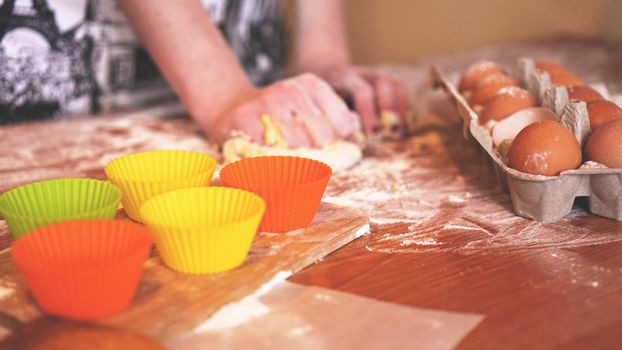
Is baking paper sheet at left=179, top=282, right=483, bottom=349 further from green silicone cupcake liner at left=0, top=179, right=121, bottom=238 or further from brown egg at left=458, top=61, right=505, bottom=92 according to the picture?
brown egg at left=458, top=61, right=505, bottom=92

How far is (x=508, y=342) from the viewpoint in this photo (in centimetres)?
51

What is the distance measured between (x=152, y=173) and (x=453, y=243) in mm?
384

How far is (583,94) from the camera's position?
87cm

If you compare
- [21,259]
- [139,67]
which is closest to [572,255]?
[21,259]

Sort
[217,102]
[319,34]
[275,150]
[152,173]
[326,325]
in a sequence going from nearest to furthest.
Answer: [326,325] → [152,173] → [275,150] → [217,102] → [319,34]

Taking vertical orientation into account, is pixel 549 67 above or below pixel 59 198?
above

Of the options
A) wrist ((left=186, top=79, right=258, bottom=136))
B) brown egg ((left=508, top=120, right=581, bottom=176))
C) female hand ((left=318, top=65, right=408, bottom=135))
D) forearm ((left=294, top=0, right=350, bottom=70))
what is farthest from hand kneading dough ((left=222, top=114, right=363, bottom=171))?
forearm ((left=294, top=0, right=350, bottom=70))

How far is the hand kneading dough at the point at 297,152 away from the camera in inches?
37.8

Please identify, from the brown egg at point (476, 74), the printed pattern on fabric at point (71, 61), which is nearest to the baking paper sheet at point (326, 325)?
the brown egg at point (476, 74)

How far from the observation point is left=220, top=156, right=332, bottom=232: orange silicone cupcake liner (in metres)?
0.68

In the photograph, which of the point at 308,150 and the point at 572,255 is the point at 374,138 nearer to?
the point at 308,150

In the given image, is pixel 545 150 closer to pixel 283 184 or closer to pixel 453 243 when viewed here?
pixel 453 243

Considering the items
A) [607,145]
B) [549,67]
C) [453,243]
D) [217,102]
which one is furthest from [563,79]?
[217,102]

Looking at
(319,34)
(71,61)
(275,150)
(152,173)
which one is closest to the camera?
(152,173)
